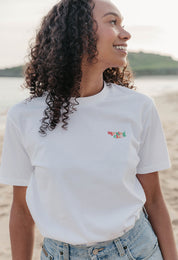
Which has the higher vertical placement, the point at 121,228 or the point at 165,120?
the point at 121,228

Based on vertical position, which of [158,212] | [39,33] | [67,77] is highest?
[39,33]

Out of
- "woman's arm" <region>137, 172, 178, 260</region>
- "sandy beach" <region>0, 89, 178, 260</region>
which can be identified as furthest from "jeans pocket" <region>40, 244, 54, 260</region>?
"sandy beach" <region>0, 89, 178, 260</region>

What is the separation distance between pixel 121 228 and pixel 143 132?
404mm

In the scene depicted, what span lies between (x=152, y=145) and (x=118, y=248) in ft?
1.46

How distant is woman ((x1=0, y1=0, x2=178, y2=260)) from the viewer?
49.1 inches

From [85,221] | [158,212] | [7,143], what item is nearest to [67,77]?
[7,143]

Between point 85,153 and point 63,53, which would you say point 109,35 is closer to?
point 63,53

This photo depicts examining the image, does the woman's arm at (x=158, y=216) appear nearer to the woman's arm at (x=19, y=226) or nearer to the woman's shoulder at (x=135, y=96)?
the woman's shoulder at (x=135, y=96)

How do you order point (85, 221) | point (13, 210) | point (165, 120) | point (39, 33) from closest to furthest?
point (85, 221)
point (13, 210)
point (39, 33)
point (165, 120)

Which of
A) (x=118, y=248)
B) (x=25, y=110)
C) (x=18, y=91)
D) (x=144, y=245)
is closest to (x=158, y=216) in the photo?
(x=144, y=245)

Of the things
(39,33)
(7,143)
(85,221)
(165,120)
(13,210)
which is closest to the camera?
(85,221)

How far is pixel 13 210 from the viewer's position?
1442 mm

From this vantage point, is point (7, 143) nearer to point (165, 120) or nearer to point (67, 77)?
point (67, 77)

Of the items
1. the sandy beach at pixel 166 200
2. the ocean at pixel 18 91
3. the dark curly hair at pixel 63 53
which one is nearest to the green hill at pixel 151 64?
the ocean at pixel 18 91
